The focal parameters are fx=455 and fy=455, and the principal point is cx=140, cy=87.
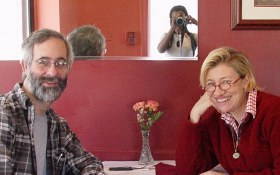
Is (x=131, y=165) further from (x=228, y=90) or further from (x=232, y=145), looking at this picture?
(x=228, y=90)

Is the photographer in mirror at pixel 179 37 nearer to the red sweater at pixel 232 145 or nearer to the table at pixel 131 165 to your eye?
the red sweater at pixel 232 145

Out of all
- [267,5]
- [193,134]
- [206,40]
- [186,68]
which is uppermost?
[267,5]

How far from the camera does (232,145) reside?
181 centimetres

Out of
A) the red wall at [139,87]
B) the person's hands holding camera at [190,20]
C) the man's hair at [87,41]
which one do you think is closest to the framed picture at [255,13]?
the red wall at [139,87]

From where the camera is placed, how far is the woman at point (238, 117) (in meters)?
1.68

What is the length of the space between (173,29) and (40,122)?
0.82m

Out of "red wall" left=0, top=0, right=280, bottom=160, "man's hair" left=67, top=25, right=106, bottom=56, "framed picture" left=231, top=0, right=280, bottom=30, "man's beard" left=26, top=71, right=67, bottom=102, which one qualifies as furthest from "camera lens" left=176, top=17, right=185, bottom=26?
"man's beard" left=26, top=71, right=67, bottom=102

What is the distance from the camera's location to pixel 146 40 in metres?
2.24

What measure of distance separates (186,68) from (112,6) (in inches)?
19.3

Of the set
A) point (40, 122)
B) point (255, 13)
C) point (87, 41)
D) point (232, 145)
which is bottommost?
point (232, 145)

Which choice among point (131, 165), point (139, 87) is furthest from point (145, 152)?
point (139, 87)

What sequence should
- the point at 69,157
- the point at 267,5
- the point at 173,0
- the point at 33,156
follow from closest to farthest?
the point at 33,156, the point at 69,157, the point at 267,5, the point at 173,0

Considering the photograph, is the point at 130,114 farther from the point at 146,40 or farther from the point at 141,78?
the point at 146,40

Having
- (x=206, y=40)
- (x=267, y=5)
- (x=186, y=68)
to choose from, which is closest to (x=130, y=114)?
(x=186, y=68)
